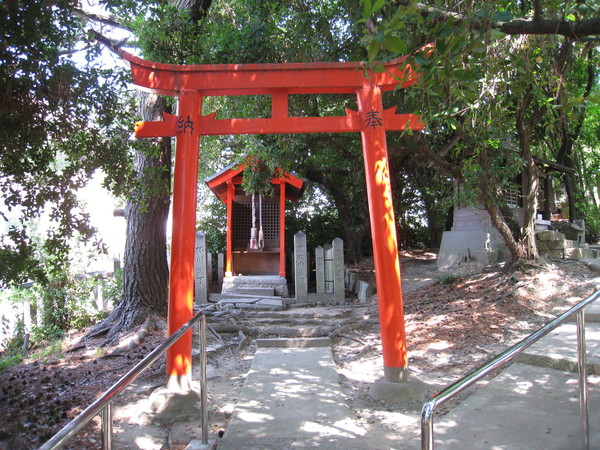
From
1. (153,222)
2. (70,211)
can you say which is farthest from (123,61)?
(153,222)

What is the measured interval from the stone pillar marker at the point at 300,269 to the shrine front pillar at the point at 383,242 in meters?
5.94

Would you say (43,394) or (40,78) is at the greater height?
(40,78)

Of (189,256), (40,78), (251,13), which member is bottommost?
(189,256)

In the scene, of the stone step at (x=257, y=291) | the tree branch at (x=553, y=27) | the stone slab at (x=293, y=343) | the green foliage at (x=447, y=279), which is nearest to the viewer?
the tree branch at (x=553, y=27)

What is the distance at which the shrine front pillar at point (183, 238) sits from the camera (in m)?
4.88

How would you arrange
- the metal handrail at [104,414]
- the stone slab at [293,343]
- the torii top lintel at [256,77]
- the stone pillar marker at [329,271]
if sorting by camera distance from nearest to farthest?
the metal handrail at [104,414], the torii top lintel at [256,77], the stone slab at [293,343], the stone pillar marker at [329,271]

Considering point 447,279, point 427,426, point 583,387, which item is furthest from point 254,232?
point 427,426

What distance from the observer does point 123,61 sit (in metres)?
5.30

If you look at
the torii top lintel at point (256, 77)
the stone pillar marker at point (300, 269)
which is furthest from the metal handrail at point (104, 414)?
the stone pillar marker at point (300, 269)

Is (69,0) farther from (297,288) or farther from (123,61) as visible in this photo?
(297,288)

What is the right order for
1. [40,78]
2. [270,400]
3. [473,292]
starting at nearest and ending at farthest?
[40,78]
[270,400]
[473,292]

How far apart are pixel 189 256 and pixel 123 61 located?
2.32m

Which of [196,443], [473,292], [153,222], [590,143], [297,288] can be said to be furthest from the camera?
[590,143]

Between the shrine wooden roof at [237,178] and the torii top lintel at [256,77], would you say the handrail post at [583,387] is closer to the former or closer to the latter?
the torii top lintel at [256,77]
